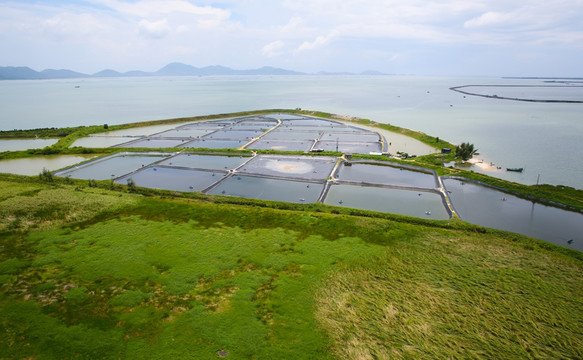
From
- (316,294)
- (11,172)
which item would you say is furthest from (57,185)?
(316,294)

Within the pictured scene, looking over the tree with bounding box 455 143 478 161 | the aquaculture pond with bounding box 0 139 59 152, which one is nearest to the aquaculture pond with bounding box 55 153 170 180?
the aquaculture pond with bounding box 0 139 59 152

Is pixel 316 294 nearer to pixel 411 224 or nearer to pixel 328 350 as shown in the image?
pixel 328 350

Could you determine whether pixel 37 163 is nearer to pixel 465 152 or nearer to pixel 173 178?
pixel 173 178

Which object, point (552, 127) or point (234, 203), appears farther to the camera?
point (552, 127)

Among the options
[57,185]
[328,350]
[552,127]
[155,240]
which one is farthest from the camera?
[552,127]

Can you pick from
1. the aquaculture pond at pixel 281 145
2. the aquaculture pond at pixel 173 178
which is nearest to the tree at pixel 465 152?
the aquaculture pond at pixel 281 145

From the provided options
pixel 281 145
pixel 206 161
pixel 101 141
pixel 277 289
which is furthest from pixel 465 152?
pixel 101 141

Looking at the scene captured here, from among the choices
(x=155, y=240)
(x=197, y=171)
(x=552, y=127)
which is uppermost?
(x=552, y=127)

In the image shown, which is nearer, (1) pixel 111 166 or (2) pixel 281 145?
(1) pixel 111 166
